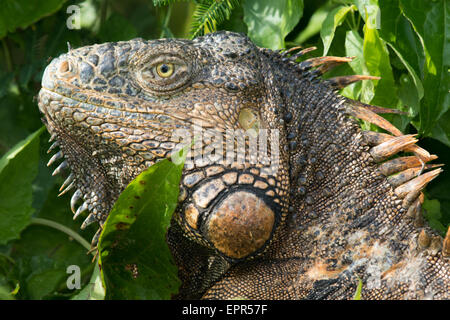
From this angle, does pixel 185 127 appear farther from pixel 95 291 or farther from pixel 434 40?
pixel 434 40

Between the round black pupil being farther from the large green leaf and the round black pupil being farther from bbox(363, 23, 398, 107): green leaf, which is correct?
the large green leaf

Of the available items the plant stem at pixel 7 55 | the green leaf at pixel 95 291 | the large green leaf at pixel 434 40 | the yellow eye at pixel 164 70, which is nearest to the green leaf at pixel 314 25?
the large green leaf at pixel 434 40

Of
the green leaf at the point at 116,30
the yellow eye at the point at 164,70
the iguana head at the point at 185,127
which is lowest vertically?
the iguana head at the point at 185,127

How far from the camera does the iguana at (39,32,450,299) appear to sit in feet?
8.98

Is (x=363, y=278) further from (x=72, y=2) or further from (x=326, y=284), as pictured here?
(x=72, y=2)

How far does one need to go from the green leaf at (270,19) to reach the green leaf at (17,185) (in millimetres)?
1622

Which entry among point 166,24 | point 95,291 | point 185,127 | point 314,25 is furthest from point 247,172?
point 166,24

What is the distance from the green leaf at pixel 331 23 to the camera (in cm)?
382

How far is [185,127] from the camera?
2.79 meters

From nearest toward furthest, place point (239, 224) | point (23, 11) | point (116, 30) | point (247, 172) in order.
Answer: point (239, 224), point (247, 172), point (23, 11), point (116, 30)

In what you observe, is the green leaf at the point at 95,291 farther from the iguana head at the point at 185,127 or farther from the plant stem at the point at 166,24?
the plant stem at the point at 166,24

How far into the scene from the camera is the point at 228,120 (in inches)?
112

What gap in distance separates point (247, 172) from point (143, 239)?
2.02 feet
